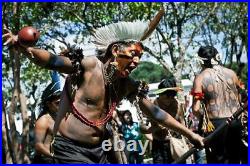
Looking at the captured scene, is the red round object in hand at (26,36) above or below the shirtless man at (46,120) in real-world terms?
above

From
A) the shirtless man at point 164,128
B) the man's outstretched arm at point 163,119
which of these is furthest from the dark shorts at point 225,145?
the man's outstretched arm at point 163,119

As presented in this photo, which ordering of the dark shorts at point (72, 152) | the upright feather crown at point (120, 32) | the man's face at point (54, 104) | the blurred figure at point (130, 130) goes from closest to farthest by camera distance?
1. the dark shorts at point (72, 152)
2. the upright feather crown at point (120, 32)
3. the man's face at point (54, 104)
4. the blurred figure at point (130, 130)

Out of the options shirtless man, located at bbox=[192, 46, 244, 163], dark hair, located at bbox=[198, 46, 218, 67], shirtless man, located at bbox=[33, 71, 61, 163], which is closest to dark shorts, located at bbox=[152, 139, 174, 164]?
shirtless man, located at bbox=[192, 46, 244, 163]

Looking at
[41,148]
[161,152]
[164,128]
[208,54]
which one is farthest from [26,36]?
[161,152]

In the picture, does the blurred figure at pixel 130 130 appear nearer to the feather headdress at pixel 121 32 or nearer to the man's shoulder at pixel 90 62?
the feather headdress at pixel 121 32

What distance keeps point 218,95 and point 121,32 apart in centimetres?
254

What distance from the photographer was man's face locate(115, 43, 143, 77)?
178 inches

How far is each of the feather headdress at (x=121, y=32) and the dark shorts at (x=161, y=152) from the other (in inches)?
138

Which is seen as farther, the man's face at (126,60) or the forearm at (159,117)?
the forearm at (159,117)

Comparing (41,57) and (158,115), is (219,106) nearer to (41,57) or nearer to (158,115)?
(158,115)

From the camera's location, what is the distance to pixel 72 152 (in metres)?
4.50

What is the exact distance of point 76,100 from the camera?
4508mm

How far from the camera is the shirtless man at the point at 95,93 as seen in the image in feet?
14.7

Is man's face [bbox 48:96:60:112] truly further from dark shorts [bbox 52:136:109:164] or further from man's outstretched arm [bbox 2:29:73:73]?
man's outstretched arm [bbox 2:29:73:73]
